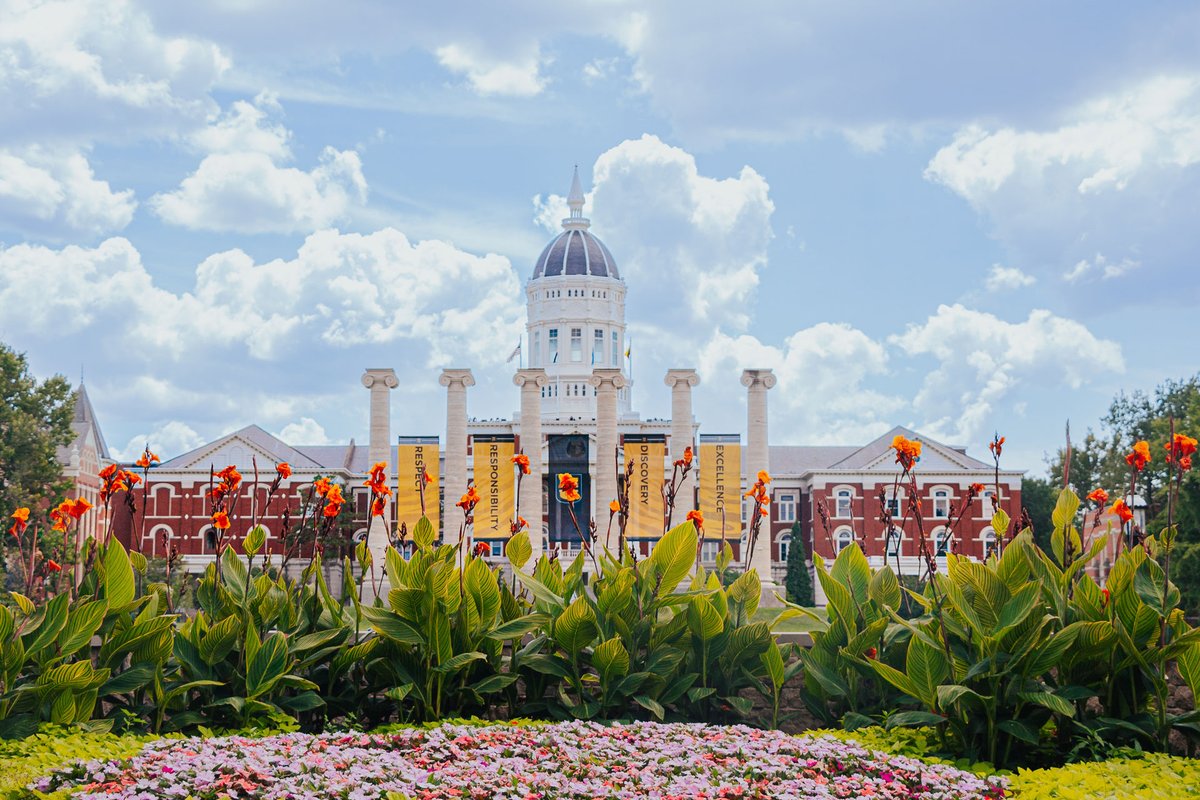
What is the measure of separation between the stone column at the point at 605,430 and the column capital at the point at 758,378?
4.80 meters

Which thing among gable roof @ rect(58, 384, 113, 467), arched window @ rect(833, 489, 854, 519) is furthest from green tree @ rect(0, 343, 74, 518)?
arched window @ rect(833, 489, 854, 519)

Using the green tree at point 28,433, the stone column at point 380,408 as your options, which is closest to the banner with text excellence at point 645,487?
the stone column at point 380,408

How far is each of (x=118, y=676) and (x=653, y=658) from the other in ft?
14.5

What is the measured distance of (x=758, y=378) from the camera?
4728 cm

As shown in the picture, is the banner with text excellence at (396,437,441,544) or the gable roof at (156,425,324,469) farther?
the gable roof at (156,425,324,469)

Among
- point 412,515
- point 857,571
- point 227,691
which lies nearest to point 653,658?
point 857,571

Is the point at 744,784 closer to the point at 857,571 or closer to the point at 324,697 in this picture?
the point at 857,571

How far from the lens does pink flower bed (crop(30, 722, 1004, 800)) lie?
7141 mm

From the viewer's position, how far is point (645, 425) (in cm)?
7906

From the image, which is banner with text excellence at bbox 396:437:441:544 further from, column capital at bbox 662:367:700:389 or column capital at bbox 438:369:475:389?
column capital at bbox 662:367:700:389

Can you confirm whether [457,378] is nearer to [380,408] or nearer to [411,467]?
[380,408]

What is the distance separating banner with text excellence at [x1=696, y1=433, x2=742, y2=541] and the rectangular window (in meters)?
32.5

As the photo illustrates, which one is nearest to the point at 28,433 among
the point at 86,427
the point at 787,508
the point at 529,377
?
the point at 529,377

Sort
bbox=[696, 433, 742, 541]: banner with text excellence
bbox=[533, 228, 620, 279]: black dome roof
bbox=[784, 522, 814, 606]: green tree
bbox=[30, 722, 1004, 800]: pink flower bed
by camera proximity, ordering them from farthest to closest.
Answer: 1. bbox=[533, 228, 620, 279]: black dome roof
2. bbox=[784, 522, 814, 606]: green tree
3. bbox=[696, 433, 742, 541]: banner with text excellence
4. bbox=[30, 722, 1004, 800]: pink flower bed
